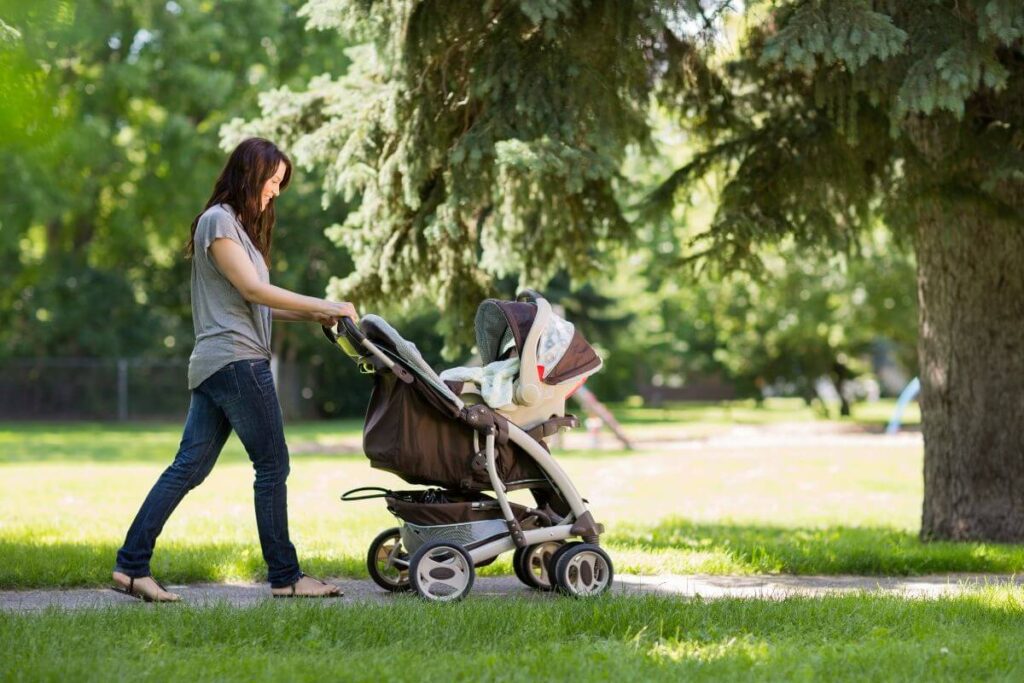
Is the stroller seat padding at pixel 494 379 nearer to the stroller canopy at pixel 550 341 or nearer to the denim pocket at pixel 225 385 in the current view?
the stroller canopy at pixel 550 341

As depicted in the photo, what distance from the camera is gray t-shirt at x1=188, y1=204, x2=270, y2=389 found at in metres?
5.35

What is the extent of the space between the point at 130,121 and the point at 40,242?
863 centimetres

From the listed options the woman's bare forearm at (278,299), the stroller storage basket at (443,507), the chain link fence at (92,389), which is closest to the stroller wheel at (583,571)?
the stroller storage basket at (443,507)

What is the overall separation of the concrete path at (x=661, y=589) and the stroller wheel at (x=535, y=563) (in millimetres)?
69

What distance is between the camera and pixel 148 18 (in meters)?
26.4

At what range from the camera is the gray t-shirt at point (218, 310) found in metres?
5.35

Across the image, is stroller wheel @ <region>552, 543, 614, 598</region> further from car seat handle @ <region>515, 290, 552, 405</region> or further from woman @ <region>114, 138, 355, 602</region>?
woman @ <region>114, 138, 355, 602</region>

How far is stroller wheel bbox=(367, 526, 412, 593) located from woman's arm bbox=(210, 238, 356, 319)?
1249mm

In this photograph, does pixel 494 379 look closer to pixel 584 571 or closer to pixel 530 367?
pixel 530 367

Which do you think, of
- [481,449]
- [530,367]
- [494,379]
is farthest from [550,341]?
[481,449]

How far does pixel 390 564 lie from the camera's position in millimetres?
5965

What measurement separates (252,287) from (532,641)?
1.95 metres

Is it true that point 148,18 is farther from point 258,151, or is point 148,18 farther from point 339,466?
point 258,151

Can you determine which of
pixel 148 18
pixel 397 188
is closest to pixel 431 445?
pixel 397 188
